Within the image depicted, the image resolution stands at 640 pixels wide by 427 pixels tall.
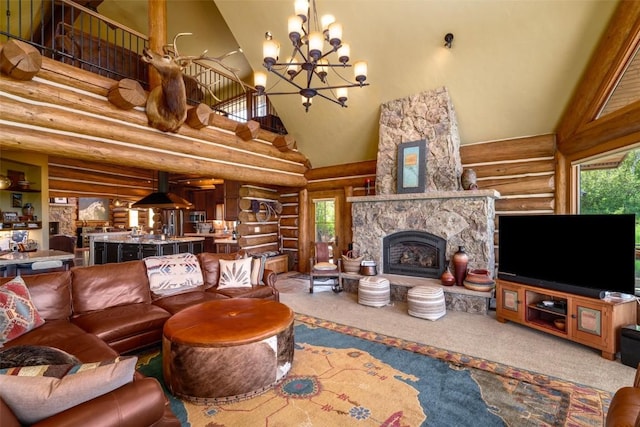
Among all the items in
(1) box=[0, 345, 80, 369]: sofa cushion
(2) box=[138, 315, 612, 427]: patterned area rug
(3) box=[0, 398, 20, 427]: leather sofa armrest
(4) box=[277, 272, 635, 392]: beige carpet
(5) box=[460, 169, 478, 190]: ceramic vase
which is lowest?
(4) box=[277, 272, 635, 392]: beige carpet

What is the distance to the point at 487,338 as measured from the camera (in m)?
3.63

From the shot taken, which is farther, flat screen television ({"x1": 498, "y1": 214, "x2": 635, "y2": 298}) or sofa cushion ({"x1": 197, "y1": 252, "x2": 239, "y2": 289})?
sofa cushion ({"x1": 197, "y1": 252, "x2": 239, "y2": 289})

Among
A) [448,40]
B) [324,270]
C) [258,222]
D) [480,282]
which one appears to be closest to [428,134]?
[448,40]

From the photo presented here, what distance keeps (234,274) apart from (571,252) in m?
4.19

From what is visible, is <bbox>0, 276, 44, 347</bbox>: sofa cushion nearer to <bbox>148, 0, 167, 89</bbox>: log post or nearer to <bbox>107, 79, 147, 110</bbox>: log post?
<bbox>107, 79, 147, 110</bbox>: log post

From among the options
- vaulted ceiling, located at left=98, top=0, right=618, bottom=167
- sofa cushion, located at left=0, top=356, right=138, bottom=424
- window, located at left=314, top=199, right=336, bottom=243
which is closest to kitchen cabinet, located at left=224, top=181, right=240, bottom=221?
window, located at left=314, top=199, right=336, bottom=243

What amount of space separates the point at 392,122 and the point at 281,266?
172 inches

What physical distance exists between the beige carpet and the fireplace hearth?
776 millimetres

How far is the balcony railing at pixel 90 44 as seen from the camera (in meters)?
4.10

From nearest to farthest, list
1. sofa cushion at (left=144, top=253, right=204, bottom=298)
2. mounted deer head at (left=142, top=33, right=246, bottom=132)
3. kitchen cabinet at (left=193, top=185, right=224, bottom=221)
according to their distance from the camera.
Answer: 1. sofa cushion at (left=144, top=253, right=204, bottom=298)
2. mounted deer head at (left=142, top=33, right=246, bottom=132)
3. kitchen cabinet at (left=193, top=185, right=224, bottom=221)

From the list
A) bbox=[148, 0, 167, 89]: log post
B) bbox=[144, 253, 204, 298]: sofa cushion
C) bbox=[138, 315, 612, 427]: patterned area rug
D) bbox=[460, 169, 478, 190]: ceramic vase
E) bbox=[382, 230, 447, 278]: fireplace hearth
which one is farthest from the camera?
bbox=[382, 230, 447, 278]: fireplace hearth

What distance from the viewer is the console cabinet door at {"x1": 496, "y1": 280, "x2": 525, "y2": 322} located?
3906 millimetres

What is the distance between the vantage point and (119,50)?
5820 mm

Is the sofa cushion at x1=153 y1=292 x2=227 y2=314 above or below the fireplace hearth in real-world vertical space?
below
